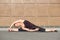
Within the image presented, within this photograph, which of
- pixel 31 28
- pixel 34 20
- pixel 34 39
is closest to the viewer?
pixel 34 39

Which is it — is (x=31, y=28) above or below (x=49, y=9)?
below

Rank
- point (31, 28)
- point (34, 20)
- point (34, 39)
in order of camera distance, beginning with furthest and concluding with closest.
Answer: point (34, 20) → point (31, 28) → point (34, 39)

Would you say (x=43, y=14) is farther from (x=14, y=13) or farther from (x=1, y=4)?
(x=1, y=4)

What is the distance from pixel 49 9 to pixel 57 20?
0.45 m

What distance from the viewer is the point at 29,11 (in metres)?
5.53

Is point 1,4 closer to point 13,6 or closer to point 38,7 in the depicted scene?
point 13,6

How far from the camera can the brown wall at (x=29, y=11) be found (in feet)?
18.1

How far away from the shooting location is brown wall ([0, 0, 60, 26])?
550 centimetres

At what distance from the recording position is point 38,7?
5516 mm

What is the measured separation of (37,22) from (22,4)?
78cm

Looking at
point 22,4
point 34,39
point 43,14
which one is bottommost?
point 34,39

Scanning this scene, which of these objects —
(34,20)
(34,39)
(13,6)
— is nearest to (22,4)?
(13,6)

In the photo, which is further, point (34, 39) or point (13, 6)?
point (13, 6)

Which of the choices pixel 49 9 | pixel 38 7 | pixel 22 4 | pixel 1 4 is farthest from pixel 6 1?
pixel 49 9
